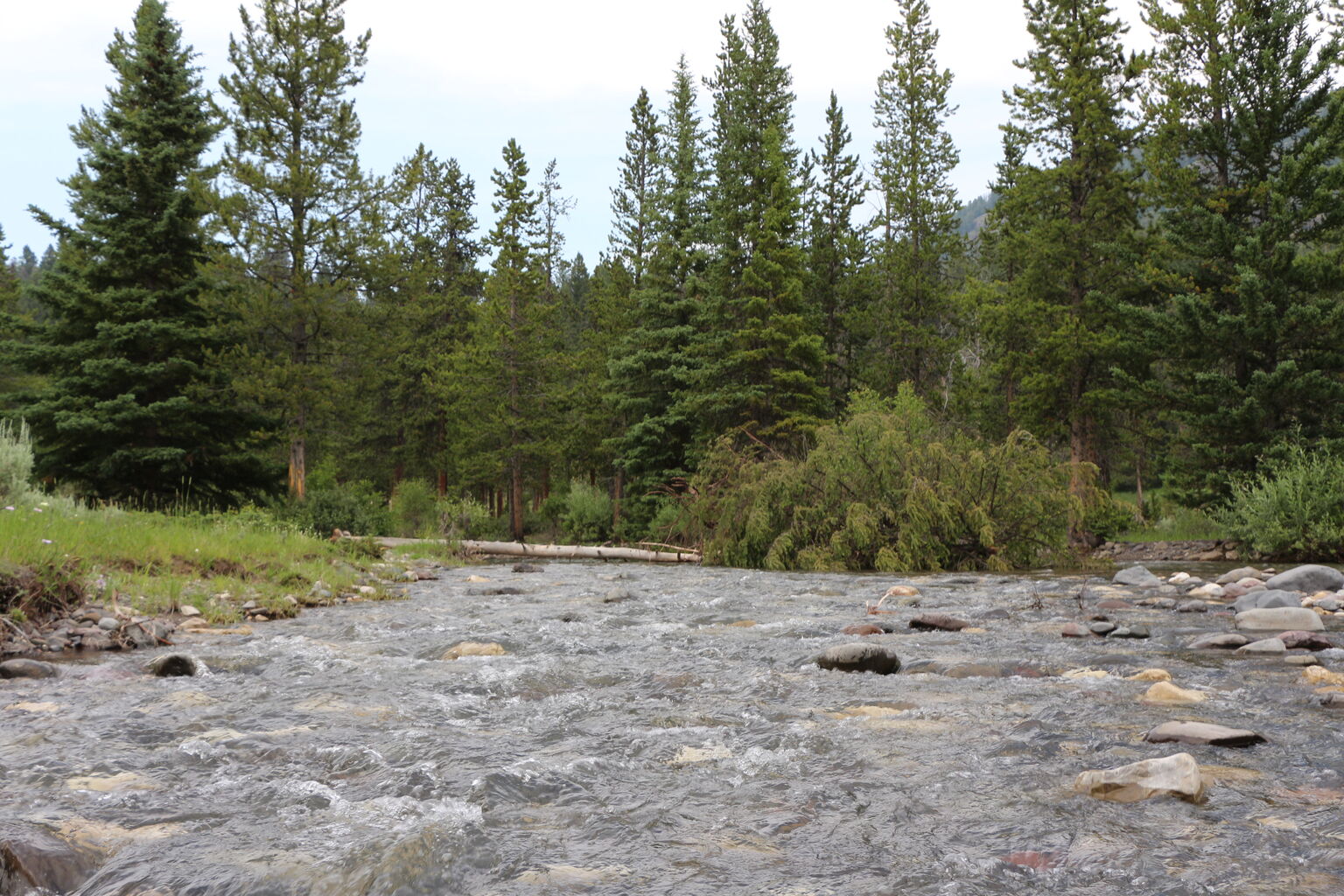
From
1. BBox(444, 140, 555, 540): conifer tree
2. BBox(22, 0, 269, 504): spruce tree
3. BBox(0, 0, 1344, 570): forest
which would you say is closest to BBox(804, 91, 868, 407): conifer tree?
BBox(0, 0, 1344, 570): forest

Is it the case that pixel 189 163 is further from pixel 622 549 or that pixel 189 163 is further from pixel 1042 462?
pixel 1042 462

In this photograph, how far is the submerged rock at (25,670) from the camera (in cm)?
532

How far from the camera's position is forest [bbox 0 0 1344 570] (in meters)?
16.0

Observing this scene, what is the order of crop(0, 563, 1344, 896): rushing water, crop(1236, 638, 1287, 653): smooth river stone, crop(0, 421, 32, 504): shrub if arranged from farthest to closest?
crop(0, 421, 32, 504): shrub < crop(1236, 638, 1287, 653): smooth river stone < crop(0, 563, 1344, 896): rushing water

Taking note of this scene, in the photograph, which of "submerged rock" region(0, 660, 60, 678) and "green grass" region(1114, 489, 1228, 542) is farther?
"green grass" region(1114, 489, 1228, 542)

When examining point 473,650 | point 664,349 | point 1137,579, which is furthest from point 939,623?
point 664,349

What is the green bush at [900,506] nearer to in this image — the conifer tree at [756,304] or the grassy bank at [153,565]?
the grassy bank at [153,565]

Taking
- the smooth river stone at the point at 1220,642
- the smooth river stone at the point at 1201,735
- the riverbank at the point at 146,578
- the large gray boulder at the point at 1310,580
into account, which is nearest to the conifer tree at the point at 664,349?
the riverbank at the point at 146,578

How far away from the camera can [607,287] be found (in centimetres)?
3662

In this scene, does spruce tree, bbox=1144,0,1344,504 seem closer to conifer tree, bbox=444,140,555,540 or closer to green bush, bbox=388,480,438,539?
conifer tree, bbox=444,140,555,540

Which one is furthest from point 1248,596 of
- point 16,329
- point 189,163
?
point 16,329

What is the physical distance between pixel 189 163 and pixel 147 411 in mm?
6323

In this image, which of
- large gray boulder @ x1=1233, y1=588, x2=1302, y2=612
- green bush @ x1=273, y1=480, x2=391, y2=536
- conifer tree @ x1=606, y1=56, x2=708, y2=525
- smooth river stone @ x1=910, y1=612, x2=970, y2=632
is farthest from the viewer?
conifer tree @ x1=606, y1=56, x2=708, y2=525

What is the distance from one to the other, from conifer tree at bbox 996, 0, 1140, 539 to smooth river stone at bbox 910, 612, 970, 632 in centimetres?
1867
